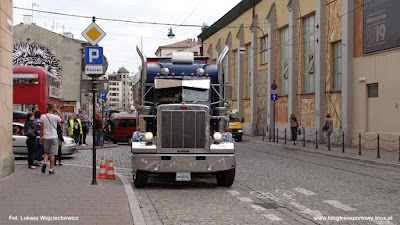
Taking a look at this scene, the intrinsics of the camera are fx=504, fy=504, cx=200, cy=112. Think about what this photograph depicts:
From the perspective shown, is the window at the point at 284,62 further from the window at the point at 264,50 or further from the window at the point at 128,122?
the window at the point at 128,122

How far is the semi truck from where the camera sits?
35.3 feet

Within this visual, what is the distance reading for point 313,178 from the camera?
13.2 metres

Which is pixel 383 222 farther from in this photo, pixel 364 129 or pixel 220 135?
pixel 364 129

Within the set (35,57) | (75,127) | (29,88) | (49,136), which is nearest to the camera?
(49,136)

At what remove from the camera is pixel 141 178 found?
11062mm

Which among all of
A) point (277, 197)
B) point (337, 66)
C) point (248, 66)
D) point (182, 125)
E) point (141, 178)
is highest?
point (248, 66)

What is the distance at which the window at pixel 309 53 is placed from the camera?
100ft

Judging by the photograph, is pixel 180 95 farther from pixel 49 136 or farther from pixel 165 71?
pixel 49 136

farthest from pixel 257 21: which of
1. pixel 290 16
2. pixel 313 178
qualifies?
pixel 313 178

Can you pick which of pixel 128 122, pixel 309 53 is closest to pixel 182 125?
pixel 128 122

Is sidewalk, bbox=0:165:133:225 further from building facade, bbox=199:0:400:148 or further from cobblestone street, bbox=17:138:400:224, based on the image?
building facade, bbox=199:0:400:148

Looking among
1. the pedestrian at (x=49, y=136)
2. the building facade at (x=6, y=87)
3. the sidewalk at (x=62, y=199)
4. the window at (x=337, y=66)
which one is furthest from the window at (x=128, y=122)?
the building facade at (x=6, y=87)

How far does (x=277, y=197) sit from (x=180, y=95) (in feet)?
11.4

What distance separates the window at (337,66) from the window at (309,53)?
2.47 meters
